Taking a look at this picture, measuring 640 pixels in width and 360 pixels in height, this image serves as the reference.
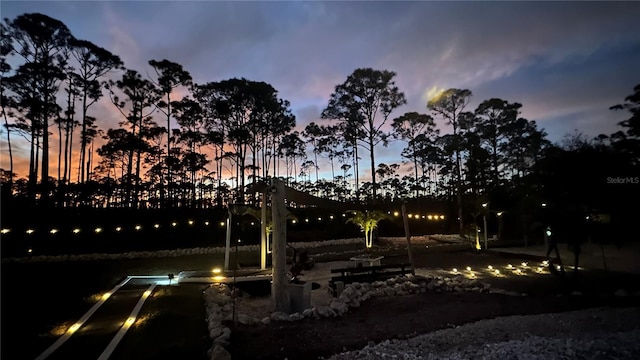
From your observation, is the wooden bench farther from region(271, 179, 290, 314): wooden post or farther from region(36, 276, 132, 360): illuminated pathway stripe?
region(36, 276, 132, 360): illuminated pathway stripe

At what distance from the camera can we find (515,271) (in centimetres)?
1262

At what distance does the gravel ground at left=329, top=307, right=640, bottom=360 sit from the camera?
4.71 meters

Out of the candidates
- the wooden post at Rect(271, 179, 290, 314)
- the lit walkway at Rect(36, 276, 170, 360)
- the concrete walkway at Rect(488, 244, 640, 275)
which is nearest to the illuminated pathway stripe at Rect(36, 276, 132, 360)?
the lit walkway at Rect(36, 276, 170, 360)

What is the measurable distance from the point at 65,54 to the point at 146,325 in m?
28.1

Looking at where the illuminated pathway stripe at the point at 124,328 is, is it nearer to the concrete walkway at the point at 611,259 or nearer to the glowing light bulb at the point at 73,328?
the glowing light bulb at the point at 73,328

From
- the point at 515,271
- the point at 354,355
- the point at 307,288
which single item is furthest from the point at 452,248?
the point at 354,355

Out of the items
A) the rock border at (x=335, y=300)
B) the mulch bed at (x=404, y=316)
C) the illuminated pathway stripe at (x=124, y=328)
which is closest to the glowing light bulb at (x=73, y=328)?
the illuminated pathway stripe at (x=124, y=328)

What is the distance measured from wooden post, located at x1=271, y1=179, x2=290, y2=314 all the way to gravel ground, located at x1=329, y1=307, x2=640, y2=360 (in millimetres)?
2712

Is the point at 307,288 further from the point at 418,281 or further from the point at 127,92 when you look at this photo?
the point at 127,92

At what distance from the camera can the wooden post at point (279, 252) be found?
24.5ft

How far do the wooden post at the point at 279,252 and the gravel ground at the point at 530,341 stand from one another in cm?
271

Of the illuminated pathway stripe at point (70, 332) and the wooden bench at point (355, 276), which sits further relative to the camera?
the wooden bench at point (355, 276)

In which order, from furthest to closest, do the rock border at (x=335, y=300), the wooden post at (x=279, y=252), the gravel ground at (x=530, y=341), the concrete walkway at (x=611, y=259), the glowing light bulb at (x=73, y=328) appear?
the concrete walkway at (x=611, y=259), the wooden post at (x=279, y=252), the glowing light bulb at (x=73, y=328), the rock border at (x=335, y=300), the gravel ground at (x=530, y=341)

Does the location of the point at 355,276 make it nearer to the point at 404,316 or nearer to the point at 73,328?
the point at 404,316
